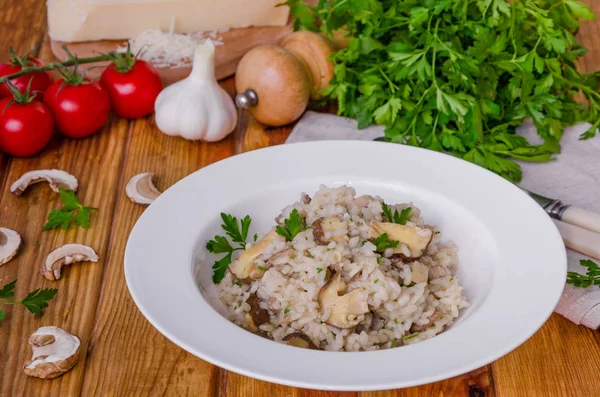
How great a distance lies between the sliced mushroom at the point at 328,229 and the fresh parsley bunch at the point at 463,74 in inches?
42.8

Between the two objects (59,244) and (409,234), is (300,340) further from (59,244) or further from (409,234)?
(59,244)

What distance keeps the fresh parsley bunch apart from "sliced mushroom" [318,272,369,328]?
4.16 ft

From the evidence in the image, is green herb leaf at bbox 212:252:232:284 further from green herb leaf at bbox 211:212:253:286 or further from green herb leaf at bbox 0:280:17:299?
green herb leaf at bbox 0:280:17:299

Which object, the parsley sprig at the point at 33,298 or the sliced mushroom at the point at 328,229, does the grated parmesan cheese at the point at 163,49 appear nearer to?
the parsley sprig at the point at 33,298

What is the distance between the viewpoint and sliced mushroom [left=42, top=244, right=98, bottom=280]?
109 inches

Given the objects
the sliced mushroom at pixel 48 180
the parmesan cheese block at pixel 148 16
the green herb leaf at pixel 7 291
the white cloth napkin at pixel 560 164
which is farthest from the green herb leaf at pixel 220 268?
the parmesan cheese block at pixel 148 16

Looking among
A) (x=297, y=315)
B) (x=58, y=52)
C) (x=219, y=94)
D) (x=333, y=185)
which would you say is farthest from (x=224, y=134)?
(x=297, y=315)

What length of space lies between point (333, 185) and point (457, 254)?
1.75 ft

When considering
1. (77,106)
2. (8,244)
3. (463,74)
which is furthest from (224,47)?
(8,244)

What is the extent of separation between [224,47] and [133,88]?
70 cm

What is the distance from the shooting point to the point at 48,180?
10.6ft

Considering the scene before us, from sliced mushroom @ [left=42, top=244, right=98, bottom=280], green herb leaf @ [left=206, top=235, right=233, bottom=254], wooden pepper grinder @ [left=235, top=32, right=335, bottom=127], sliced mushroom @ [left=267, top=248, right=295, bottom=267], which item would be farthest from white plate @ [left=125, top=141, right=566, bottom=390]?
wooden pepper grinder @ [left=235, top=32, right=335, bottom=127]

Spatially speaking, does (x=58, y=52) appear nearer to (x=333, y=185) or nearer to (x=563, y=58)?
(x=333, y=185)

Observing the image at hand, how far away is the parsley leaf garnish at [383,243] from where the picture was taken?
7.57 ft
